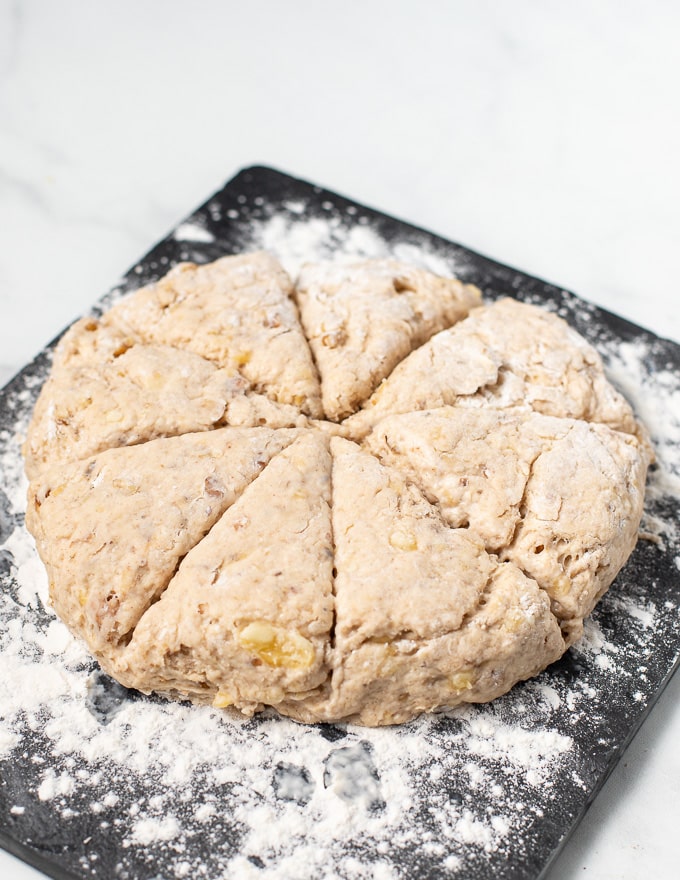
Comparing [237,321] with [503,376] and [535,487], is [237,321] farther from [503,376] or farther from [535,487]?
[535,487]

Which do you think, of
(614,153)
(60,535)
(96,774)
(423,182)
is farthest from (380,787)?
(614,153)

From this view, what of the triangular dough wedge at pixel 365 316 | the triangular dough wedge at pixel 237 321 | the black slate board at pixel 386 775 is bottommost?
the black slate board at pixel 386 775

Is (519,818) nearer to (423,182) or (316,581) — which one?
(316,581)

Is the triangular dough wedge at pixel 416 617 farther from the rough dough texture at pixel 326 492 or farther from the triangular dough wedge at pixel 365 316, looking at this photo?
the triangular dough wedge at pixel 365 316

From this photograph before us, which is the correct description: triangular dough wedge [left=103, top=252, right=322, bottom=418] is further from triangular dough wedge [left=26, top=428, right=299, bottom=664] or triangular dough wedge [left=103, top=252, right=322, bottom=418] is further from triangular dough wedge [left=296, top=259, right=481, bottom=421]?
triangular dough wedge [left=26, top=428, right=299, bottom=664]

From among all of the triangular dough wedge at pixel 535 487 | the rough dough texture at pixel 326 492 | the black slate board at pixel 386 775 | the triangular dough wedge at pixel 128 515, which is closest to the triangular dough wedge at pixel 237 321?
the rough dough texture at pixel 326 492

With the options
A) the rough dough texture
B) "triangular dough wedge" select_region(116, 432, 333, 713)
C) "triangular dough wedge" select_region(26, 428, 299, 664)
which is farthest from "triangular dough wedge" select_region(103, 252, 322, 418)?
"triangular dough wedge" select_region(116, 432, 333, 713)

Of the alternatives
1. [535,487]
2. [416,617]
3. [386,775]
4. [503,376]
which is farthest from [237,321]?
[386,775]
